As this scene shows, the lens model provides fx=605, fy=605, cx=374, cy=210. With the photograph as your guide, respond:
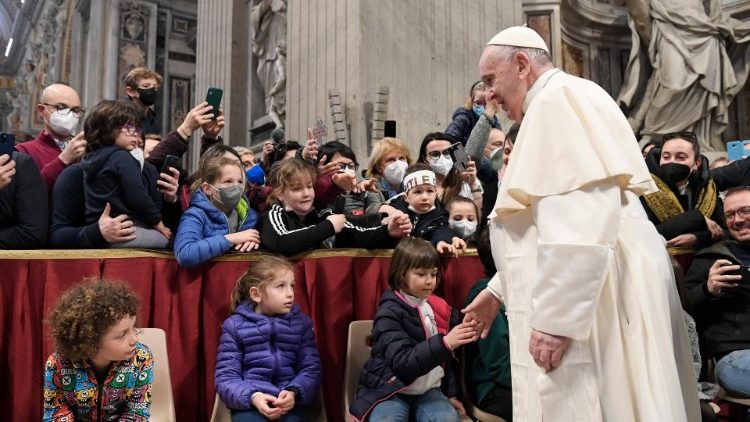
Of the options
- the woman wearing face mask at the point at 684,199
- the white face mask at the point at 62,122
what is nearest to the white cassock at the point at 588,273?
the woman wearing face mask at the point at 684,199

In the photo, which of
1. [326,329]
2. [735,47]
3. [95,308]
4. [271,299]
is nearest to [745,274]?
[326,329]

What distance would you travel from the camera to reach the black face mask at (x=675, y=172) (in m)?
4.52

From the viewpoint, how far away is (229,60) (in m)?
11.1

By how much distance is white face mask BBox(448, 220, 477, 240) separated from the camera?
14.3 ft

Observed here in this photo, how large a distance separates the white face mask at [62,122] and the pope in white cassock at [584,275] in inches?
127

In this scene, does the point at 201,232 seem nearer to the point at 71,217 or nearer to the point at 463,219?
the point at 71,217

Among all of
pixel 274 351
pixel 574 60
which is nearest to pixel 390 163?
pixel 274 351

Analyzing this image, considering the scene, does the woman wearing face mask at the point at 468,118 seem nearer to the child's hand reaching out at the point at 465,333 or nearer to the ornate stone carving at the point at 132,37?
the child's hand reaching out at the point at 465,333

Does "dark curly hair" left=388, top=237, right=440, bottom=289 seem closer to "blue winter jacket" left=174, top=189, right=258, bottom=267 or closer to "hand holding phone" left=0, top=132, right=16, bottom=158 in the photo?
"blue winter jacket" left=174, top=189, right=258, bottom=267

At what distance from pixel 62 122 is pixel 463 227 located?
2873 millimetres

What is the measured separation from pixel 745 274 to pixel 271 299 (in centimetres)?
293

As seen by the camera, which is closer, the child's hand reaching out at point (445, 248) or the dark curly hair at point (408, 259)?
the dark curly hair at point (408, 259)

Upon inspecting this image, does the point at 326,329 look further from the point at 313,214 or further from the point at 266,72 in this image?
the point at 266,72

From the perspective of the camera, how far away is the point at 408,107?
24.7ft
